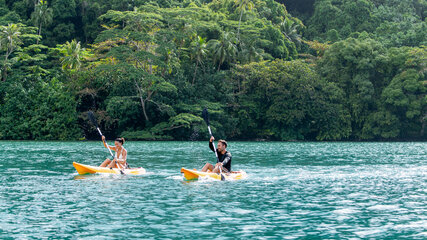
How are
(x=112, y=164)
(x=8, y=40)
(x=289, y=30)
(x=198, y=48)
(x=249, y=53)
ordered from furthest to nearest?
(x=289, y=30), (x=249, y=53), (x=198, y=48), (x=8, y=40), (x=112, y=164)

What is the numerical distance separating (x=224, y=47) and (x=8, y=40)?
19.9 meters

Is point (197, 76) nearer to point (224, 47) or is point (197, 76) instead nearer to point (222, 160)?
point (224, 47)

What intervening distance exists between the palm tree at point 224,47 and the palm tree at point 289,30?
38.0 ft

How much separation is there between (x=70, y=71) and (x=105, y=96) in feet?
13.3

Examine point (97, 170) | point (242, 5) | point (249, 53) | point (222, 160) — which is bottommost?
point (97, 170)

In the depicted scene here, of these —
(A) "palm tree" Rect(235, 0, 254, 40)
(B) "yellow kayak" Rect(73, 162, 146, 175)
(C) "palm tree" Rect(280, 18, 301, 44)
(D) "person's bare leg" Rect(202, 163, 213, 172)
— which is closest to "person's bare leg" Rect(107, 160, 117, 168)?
(B) "yellow kayak" Rect(73, 162, 146, 175)

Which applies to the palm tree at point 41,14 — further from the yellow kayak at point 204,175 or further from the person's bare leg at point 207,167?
the yellow kayak at point 204,175

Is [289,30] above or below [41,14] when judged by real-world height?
above

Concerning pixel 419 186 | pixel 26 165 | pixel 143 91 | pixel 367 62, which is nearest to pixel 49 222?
pixel 419 186

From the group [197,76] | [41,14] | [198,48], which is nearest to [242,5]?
[198,48]

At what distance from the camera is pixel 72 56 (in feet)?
167

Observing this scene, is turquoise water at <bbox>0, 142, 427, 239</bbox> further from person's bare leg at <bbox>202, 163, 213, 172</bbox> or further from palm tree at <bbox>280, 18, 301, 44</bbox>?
palm tree at <bbox>280, 18, 301, 44</bbox>

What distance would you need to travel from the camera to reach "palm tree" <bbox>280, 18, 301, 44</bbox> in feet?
207

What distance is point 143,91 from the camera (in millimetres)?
48688
